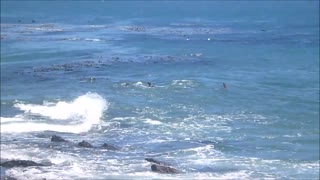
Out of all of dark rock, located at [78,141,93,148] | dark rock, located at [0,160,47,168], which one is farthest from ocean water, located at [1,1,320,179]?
dark rock, located at [0,160,47,168]

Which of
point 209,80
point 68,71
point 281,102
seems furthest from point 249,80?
point 68,71

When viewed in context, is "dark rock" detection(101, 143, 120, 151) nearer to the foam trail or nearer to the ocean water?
the ocean water

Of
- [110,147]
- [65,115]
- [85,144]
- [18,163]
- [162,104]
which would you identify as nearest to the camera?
[18,163]

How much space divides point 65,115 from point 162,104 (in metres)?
7.74

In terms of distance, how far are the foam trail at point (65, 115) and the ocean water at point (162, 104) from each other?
8 centimetres

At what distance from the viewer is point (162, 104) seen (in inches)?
1880

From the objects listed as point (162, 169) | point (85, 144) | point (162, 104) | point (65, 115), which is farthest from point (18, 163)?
point (162, 104)

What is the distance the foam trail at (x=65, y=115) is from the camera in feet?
130

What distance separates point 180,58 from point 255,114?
2529cm

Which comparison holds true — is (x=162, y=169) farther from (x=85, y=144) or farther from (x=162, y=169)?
(x=85, y=144)

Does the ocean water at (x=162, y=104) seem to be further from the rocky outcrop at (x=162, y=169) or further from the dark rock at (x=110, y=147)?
the dark rock at (x=110, y=147)

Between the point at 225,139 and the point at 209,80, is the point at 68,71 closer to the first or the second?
the point at 209,80

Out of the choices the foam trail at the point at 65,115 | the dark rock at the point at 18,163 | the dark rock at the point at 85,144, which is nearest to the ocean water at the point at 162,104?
the foam trail at the point at 65,115

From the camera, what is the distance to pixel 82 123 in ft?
137
